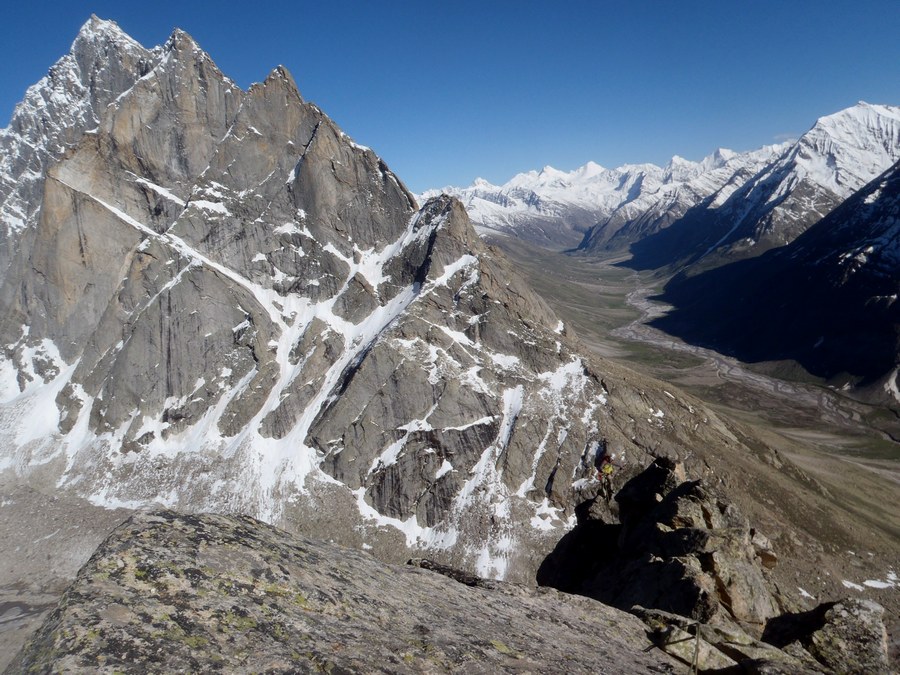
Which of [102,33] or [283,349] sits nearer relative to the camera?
[283,349]

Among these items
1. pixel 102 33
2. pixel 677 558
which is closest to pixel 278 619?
pixel 677 558

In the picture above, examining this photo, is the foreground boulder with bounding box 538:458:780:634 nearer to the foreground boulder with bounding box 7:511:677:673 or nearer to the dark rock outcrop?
the dark rock outcrop

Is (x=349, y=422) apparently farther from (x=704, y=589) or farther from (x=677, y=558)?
(x=704, y=589)

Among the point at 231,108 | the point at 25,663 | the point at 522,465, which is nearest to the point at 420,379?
the point at 522,465

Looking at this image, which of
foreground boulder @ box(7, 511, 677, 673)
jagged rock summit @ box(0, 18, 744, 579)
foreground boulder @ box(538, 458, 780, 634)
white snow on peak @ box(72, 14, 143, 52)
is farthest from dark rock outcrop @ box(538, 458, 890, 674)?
Result: white snow on peak @ box(72, 14, 143, 52)

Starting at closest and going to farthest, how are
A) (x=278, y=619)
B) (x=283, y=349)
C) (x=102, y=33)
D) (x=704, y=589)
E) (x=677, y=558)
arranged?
(x=278, y=619) → (x=704, y=589) → (x=677, y=558) → (x=283, y=349) → (x=102, y=33)

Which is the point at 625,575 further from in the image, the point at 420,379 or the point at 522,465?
the point at 420,379
